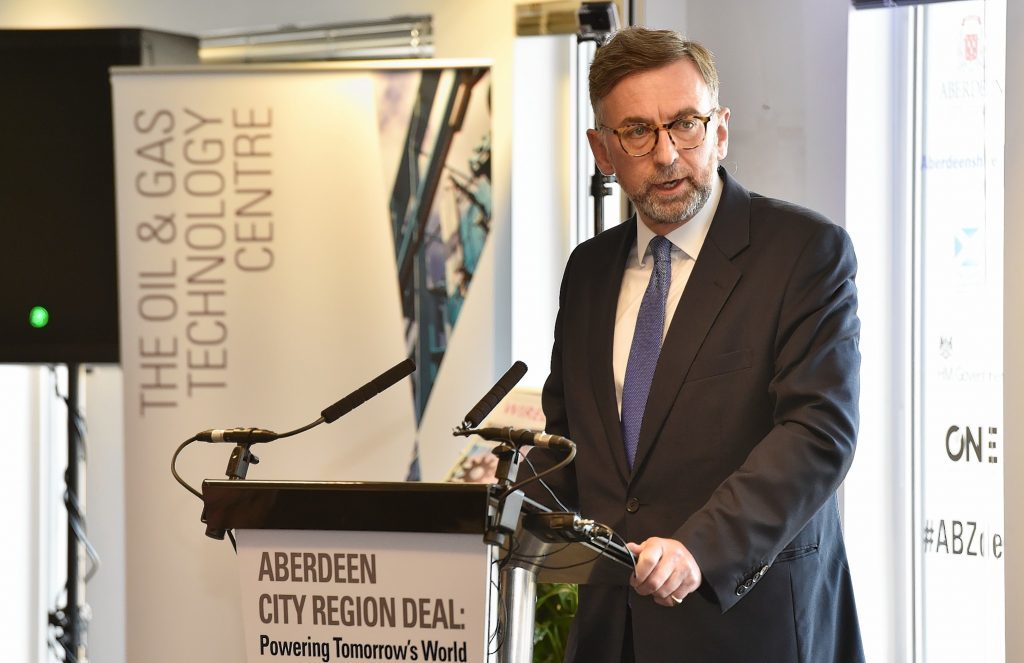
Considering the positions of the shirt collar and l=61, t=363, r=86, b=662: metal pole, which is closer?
the shirt collar

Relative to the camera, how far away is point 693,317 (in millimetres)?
1931

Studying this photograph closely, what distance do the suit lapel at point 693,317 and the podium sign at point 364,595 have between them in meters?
0.52

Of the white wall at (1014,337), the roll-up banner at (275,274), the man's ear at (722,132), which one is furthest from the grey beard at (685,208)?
the roll-up banner at (275,274)

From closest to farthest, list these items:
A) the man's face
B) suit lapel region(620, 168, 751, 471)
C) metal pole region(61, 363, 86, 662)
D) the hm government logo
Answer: suit lapel region(620, 168, 751, 471)
the man's face
the hm government logo
metal pole region(61, 363, 86, 662)

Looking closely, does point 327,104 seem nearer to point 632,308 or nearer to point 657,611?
point 632,308

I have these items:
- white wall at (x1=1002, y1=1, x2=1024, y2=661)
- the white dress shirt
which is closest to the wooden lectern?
the white dress shirt

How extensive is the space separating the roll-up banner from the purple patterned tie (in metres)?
1.65

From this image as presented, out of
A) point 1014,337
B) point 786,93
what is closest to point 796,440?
point 1014,337

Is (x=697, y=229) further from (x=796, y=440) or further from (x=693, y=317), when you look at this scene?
(x=796, y=440)

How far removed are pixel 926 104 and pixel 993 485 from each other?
98 cm

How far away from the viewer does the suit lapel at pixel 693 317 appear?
75.2 inches

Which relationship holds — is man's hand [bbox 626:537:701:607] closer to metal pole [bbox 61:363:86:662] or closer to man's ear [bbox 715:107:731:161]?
man's ear [bbox 715:107:731:161]

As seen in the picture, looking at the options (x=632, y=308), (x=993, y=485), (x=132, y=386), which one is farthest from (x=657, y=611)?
(x=132, y=386)

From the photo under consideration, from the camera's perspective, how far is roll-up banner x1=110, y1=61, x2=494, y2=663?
3.61m
